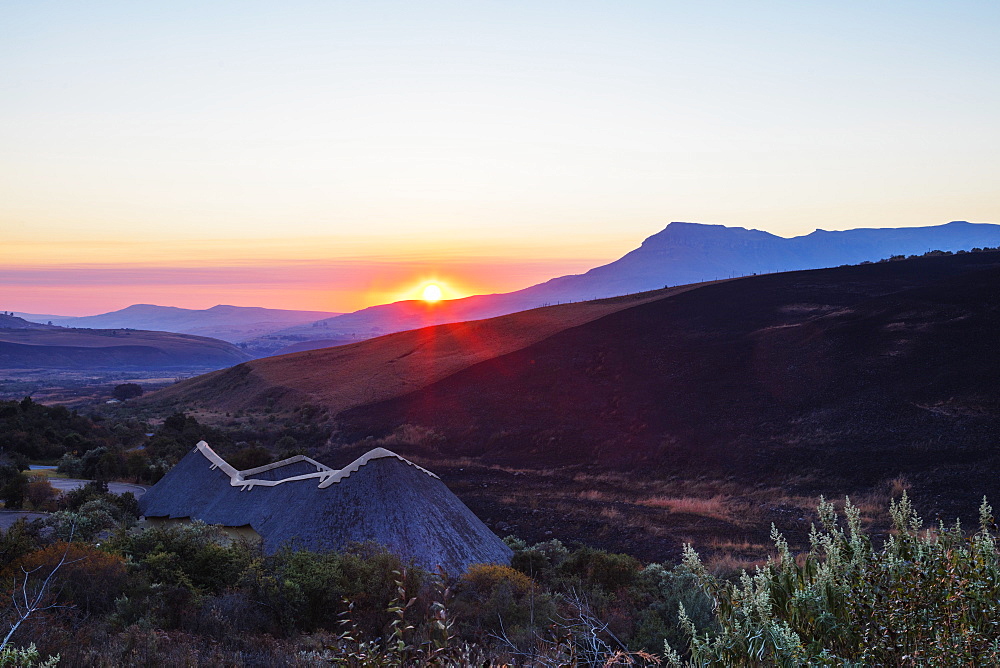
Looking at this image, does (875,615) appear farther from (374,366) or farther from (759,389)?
(374,366)

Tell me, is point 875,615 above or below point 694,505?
above

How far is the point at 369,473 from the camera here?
1512cm

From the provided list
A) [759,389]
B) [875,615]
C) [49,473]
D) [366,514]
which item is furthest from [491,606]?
[759,389]

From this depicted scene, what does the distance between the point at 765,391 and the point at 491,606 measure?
1234 inches

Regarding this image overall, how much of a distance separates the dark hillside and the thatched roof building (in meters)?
16.7

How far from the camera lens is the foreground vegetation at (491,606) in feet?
16.2

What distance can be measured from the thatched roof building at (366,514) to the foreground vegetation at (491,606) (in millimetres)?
924

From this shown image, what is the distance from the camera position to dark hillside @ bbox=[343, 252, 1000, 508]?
93.4 ft

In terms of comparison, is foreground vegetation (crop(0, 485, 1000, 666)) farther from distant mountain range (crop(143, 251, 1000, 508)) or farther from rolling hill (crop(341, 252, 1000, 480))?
rolling hill (crop(341, 252, 1000, 480))

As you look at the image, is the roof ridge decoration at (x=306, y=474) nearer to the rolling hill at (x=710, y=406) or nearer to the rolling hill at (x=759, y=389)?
the rolling hill at (x=710, y=406)

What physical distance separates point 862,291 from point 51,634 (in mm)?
59533

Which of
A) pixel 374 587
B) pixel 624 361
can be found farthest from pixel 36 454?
pixel 624 361

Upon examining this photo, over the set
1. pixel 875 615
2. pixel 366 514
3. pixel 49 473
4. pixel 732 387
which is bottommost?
pixel 732 387

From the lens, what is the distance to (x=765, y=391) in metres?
38.0
